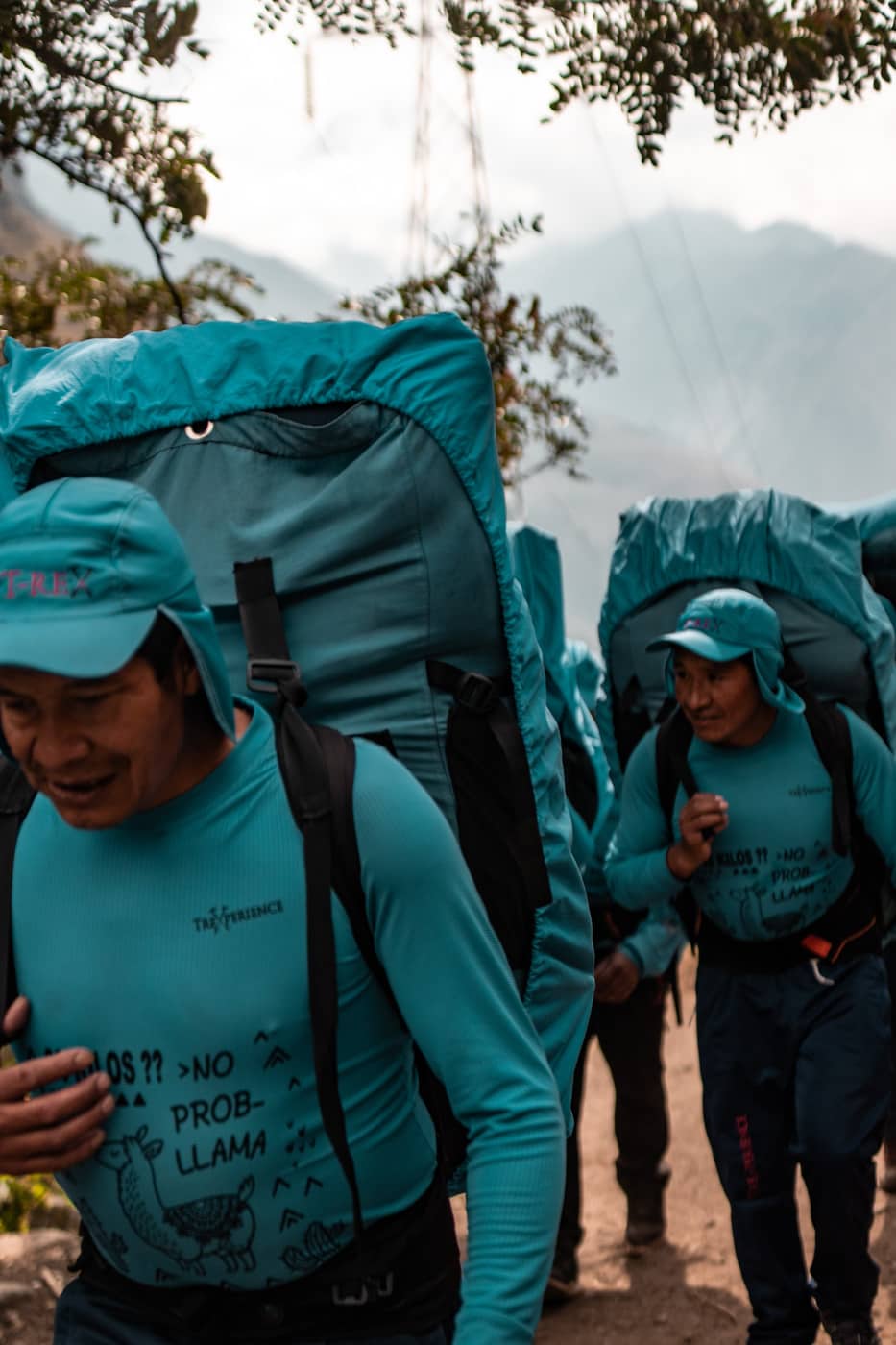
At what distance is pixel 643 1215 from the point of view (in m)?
6.53

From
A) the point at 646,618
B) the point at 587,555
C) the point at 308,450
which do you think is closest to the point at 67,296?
the point at 646,618

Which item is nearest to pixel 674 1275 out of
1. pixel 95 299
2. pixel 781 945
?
pixel 781 945

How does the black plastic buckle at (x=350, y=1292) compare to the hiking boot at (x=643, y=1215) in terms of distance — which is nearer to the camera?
the black plastic buckle at (x=350, y=1292)

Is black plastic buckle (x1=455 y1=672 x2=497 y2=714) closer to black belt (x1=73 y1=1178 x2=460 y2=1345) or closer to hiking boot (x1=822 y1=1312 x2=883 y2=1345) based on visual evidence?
black belt (x1=73 y1=1178 x2=460 y2=1345)

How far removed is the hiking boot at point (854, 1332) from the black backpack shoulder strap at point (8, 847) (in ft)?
10.8

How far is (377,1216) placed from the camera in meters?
2.08

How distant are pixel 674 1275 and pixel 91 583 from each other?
5.23 meters

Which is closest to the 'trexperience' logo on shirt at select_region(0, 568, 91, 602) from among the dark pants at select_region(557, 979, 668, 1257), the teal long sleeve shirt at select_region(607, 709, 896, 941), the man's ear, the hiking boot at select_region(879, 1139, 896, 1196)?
the man's ear

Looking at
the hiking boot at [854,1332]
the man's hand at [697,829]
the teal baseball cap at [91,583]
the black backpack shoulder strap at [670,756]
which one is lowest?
the hiking boot at [854,1332]

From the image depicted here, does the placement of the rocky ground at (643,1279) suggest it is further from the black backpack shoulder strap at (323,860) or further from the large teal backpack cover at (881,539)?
the black backpack shoulder strap at (323,860)

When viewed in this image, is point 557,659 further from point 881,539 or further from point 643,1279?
point 643,1279

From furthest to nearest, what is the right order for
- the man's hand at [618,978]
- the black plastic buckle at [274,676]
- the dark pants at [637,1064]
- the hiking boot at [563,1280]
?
the dark pants at [637,1064] < the hiking boot at [563,1280] < the man's hand at [618,978] < the black plastic buckle at [274,676]

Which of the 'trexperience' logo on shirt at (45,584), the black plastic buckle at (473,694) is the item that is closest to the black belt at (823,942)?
the black plastic buckle at (473,694)

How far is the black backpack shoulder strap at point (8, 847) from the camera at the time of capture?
2018 millimetres
